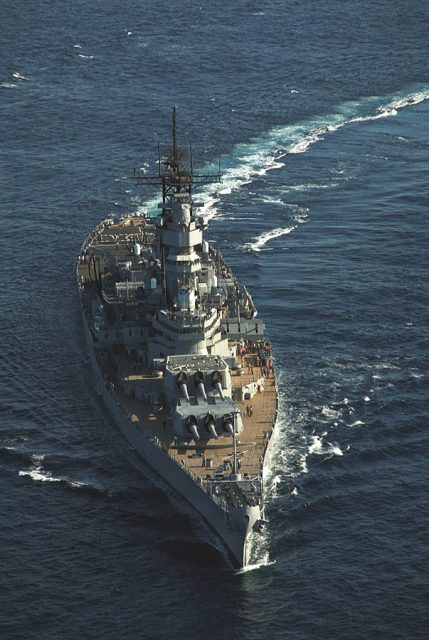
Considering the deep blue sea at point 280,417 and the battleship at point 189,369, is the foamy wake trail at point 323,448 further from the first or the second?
the battleship at point 189,369

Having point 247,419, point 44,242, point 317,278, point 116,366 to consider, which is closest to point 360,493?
point 247,419

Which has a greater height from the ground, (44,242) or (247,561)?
(44,242)

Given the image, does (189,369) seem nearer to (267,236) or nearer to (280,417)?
(280,417)

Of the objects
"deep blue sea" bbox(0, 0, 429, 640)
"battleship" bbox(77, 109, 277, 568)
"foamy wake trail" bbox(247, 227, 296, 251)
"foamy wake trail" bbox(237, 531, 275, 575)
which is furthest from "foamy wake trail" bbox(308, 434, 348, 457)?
"foamy wake trail" bbox(247, 227, 296, 251)

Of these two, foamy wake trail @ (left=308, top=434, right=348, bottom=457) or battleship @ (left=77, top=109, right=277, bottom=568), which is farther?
foamy wake trail @ (left=308, top=434, right=348, bottom=457)

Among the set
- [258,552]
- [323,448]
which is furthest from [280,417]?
[258,552]

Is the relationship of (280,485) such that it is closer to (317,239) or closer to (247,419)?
(247,419)

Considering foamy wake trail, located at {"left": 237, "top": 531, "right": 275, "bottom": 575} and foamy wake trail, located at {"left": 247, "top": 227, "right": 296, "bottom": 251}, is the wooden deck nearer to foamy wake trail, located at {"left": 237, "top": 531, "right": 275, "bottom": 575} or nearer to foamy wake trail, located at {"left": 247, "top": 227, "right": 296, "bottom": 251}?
foamy wake trail, located at {"left": 237, "top": 531, "right": 275, "bottom": 575}
